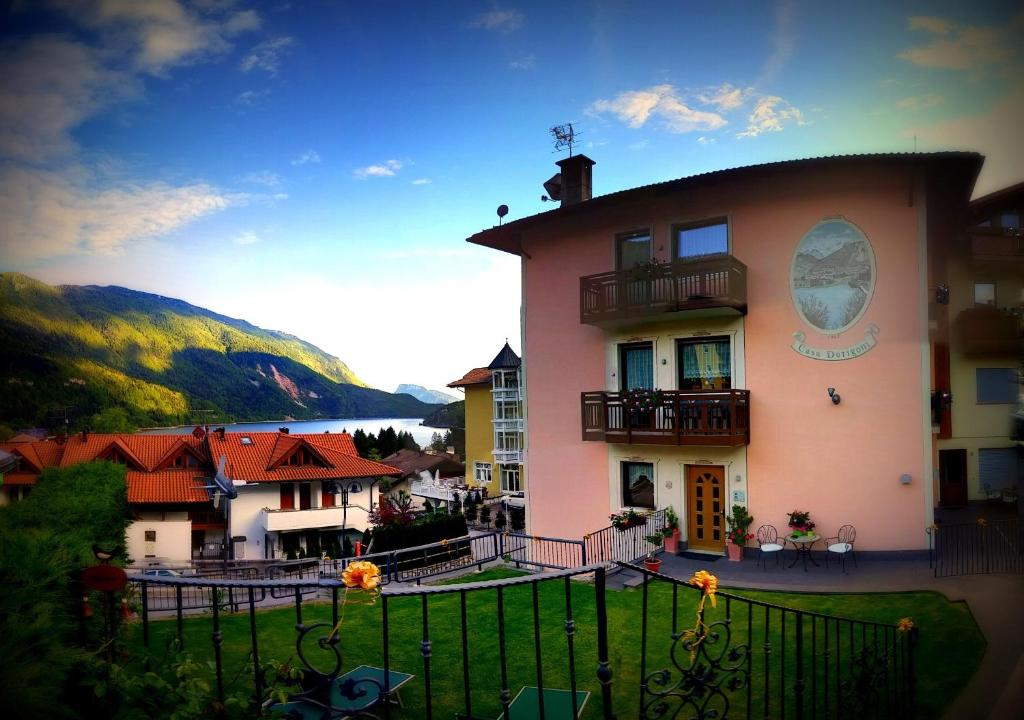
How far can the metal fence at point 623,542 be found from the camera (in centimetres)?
867

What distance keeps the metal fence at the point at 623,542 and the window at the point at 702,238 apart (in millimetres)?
4196

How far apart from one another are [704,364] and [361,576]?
8.07 metres

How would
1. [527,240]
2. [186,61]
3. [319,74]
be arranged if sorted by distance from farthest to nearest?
[527,240] < [319,74] < [186,61]

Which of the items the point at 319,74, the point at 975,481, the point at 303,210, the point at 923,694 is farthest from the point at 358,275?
the point at 923,694

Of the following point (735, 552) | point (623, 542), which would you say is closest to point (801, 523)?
point (735, 552)

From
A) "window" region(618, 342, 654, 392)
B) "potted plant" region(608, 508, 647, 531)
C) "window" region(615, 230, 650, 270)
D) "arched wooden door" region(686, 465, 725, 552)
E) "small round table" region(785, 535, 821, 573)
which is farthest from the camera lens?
"window" region(618, 342, 654, 392)

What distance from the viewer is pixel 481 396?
24.5 m

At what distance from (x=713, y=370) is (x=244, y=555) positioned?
18803 millimetres

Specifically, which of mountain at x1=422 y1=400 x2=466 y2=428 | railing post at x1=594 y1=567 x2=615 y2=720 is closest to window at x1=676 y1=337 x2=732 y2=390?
railing post at x1=594 y1=567 x2=615 y2=720

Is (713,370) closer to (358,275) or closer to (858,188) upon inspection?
(858,188)

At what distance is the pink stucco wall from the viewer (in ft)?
15.5

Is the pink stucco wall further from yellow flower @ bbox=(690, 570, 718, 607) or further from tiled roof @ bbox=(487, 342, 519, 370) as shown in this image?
tiled roof @ bbox=(487, 342, 519, 370)

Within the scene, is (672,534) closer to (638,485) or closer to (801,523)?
(638,485)

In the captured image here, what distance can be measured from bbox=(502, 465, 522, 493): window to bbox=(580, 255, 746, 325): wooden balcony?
13001 mm
